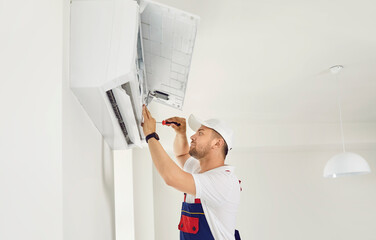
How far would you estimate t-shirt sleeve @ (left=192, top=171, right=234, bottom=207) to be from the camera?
1949mm

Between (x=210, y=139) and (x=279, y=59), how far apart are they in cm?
144

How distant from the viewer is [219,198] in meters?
2.03

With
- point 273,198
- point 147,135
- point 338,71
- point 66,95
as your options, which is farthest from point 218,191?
point 273,198

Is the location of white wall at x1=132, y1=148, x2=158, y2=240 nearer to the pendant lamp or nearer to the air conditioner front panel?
the pendant lamp

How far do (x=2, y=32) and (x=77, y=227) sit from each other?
757mm

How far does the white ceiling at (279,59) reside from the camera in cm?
259

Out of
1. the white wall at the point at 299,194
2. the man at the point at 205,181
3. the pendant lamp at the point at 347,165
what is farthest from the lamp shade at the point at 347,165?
the man at the point at 205,181

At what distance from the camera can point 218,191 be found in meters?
2.01

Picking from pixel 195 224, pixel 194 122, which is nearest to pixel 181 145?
pixel 194 122

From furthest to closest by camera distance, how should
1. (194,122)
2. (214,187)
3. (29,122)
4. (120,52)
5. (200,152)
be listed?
(194,122) → (200,152) → (214,187) → (120,52) → (29,122)

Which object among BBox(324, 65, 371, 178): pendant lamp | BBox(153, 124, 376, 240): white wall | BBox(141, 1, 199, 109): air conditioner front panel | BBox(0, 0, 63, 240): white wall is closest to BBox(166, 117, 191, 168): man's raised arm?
BBox(141, 1, 199, 109): air conditioner front panel

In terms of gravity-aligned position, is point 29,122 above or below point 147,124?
below

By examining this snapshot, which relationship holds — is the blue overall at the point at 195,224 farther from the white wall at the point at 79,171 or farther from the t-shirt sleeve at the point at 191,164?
the white wall at the point at 79,171

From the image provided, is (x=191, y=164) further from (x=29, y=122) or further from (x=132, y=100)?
(x=29, y=122)
